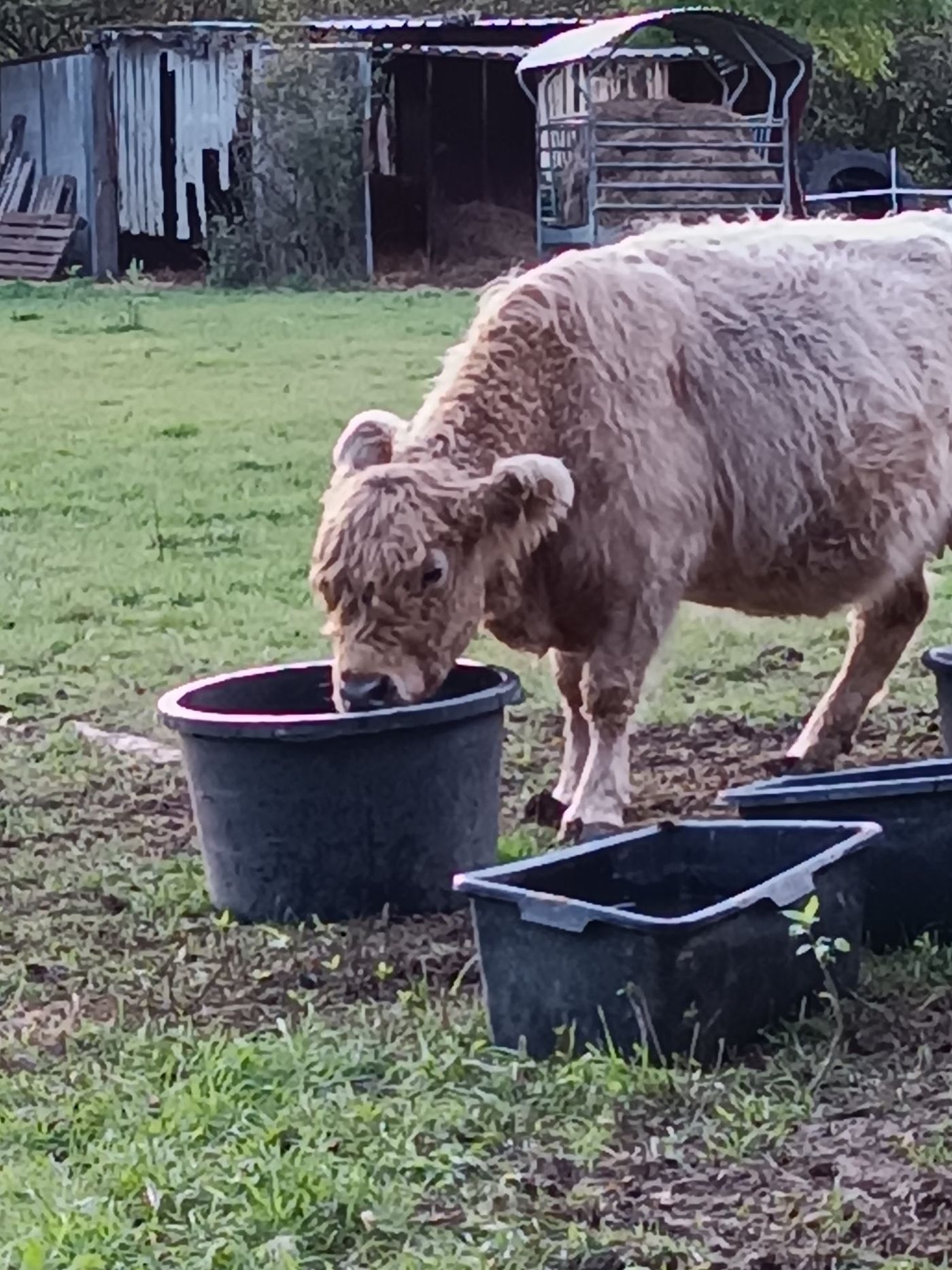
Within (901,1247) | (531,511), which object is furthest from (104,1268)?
(531,511)

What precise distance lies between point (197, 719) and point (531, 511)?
3.10 ft

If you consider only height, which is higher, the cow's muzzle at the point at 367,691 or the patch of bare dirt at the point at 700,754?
the cow's muzzle at the point at 367,691

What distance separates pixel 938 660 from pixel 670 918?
2.04m

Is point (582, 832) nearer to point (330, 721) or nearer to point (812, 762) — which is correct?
point (330, 721)

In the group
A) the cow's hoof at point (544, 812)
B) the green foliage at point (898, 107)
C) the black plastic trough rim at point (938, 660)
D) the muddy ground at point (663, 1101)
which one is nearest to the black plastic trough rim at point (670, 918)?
the muddy ground at point (663, 1101)

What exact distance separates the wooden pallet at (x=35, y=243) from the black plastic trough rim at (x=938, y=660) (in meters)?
19.9

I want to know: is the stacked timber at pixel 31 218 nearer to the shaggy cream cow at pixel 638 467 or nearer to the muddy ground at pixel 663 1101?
the muddy ground at pixel 663 1101

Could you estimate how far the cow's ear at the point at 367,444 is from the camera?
18.2ft

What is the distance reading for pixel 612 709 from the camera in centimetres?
576

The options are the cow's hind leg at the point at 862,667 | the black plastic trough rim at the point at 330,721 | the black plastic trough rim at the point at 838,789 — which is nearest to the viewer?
the black plastic trough rim at the point at 838,789

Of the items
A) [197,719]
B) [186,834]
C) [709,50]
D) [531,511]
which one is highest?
[709,50]

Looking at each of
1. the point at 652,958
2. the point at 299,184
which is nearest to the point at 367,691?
the point at 652,958

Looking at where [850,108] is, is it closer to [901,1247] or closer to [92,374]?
[92,374]

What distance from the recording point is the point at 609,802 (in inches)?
225
